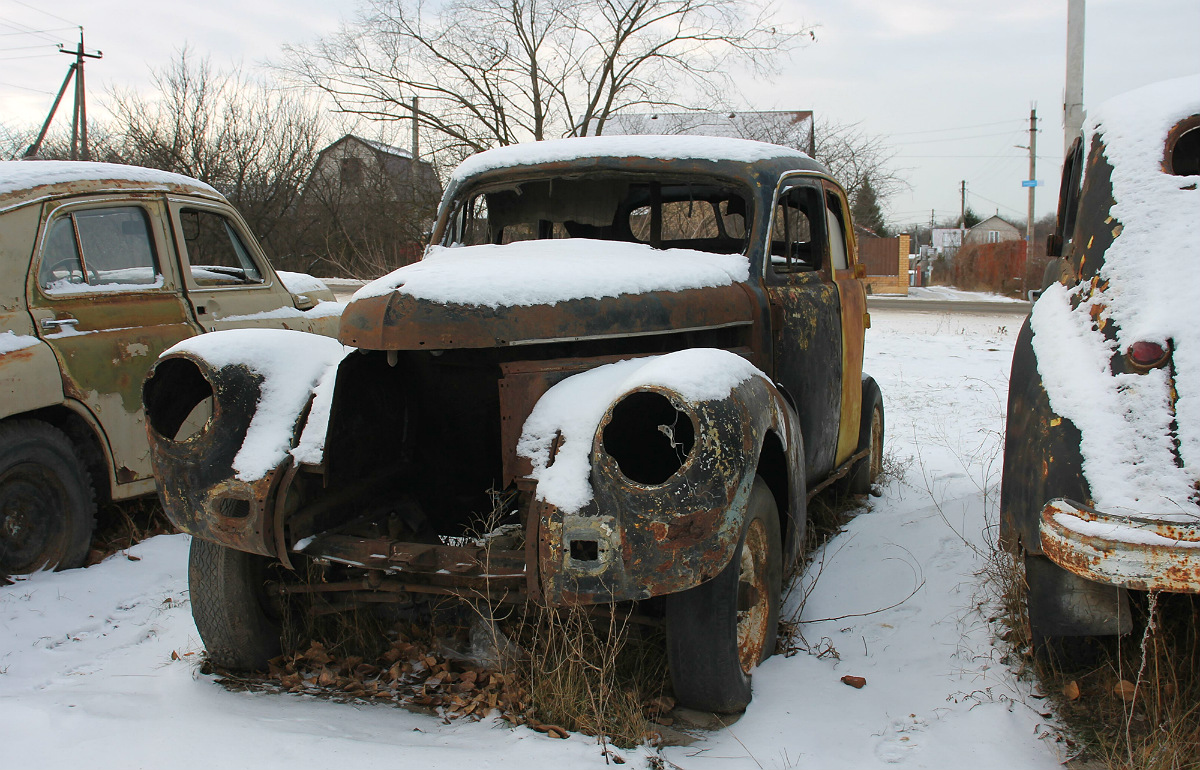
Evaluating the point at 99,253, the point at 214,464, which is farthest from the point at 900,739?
the point at 99,253

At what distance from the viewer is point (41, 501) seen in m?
3.93

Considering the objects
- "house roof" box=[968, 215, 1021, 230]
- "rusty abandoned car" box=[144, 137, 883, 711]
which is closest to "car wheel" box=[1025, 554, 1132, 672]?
"rusty abandoned car" box=[144, 137, 883, 711]

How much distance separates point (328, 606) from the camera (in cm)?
301

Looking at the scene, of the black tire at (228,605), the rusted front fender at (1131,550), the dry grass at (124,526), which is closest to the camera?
the rusted front fender at (1131,550)

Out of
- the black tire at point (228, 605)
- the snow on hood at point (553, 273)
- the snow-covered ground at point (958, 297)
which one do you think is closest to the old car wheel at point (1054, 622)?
the snow on hood at point (553, 273)

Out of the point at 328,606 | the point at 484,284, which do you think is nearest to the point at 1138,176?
the point at 484,284

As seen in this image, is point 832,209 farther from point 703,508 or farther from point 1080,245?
point 703,508

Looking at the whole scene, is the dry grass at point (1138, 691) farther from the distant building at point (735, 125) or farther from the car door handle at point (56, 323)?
the distant building at point (735, 125)

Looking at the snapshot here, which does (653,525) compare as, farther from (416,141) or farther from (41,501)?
(416,141)

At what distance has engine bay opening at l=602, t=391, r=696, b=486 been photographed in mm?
2666

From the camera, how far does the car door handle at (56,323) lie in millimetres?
3946

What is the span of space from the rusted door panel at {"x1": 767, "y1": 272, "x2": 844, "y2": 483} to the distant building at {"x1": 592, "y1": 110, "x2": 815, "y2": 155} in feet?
55.1

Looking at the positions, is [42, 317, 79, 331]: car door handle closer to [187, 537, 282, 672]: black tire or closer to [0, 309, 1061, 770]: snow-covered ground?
[0, 309, 1061, 770]: snow-covered ground

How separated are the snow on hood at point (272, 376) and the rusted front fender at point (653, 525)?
1000mm
